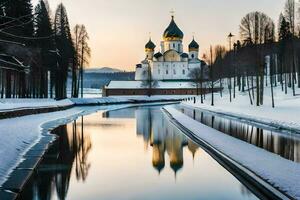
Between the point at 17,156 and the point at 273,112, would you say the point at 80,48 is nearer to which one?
the point at 273,112

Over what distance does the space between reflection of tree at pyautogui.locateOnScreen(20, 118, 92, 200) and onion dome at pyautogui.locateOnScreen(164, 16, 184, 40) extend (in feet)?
388

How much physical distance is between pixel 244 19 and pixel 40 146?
41827 mm

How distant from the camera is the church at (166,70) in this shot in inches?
5064

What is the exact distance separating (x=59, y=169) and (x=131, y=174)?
2033 millimetres

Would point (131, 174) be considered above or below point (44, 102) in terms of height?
below

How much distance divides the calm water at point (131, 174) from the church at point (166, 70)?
356 ft

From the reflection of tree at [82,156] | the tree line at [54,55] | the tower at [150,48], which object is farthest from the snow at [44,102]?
the tower at [150,48]

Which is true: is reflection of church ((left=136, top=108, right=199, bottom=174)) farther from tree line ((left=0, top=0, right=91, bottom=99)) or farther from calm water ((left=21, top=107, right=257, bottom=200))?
tree line ((left=0, top=0, right=91, bottom=99))

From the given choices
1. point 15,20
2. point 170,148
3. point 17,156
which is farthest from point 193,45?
point 15,20

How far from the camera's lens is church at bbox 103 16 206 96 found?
128625 millimetres

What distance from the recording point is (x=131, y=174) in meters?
11.3

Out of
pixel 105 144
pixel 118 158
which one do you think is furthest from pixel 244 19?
pixel 118 158

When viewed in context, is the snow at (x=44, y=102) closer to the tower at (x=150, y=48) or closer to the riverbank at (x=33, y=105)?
the riverbank at (x=33, y=105)

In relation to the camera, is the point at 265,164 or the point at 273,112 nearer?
the point at 265,164
